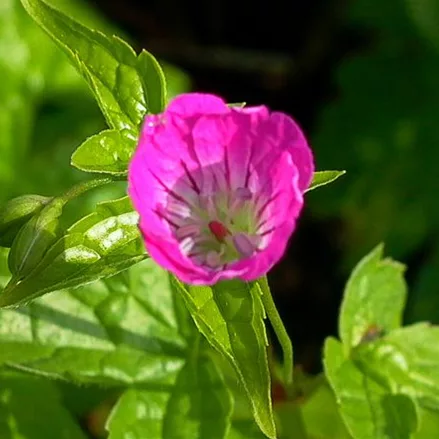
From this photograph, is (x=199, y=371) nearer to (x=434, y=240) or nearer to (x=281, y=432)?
(x=281, y=432)

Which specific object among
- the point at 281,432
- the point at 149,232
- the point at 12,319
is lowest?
the point at 281,432

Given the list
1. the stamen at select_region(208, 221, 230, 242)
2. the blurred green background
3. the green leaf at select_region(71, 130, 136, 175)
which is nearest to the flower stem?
the stamen at select_region(208, 221, 230, 242)

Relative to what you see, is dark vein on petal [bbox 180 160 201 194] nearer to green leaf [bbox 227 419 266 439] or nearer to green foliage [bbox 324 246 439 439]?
green foliage [bbox 324 246 439 439]

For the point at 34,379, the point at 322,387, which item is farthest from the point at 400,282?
the point at 34,379

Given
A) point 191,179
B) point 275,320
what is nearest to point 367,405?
point 275,320

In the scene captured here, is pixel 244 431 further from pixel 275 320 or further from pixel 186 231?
pixel 186 231

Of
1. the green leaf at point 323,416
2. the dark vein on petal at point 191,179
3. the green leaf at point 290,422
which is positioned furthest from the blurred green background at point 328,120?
the dark vein on petal at point 191,179
